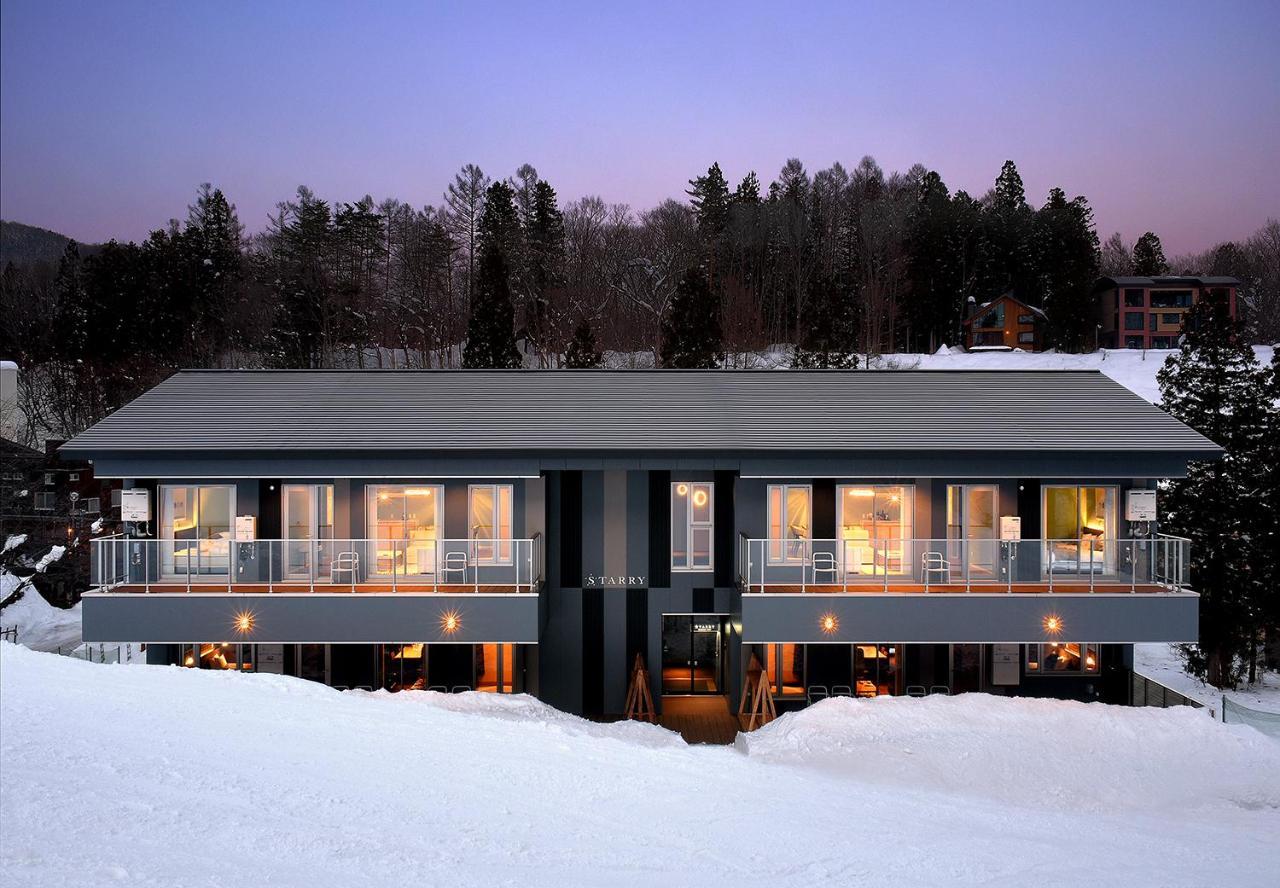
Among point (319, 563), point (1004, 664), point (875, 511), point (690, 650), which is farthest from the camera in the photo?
point (690, 650)

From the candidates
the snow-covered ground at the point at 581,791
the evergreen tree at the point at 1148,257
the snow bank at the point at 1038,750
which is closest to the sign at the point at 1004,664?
the snow bank at the point at 1038,750

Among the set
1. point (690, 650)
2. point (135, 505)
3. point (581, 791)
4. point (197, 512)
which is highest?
point (135, 505)

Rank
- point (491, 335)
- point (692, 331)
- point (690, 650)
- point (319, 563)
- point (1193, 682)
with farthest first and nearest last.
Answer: point (692, 331) < point (491, 335) < point (1193, 682) < point (690, 650) < point (319, 563)

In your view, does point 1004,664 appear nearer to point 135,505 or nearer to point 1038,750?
point 1038,750

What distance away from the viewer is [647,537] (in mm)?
19578

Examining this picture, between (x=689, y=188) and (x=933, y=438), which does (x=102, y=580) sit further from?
(x=689, y=188)

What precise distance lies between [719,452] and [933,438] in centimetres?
419

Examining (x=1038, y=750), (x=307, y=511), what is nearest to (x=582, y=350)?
(x=307, y=511)

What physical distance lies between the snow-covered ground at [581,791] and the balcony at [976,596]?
4.49ft

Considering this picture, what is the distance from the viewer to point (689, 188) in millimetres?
66812

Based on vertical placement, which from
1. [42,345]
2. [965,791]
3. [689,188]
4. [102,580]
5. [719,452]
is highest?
[689,188]

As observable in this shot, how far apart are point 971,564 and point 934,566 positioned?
68 cm

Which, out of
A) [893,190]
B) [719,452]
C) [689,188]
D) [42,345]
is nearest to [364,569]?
[719,452]

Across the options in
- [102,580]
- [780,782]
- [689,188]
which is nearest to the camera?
[780,782]
